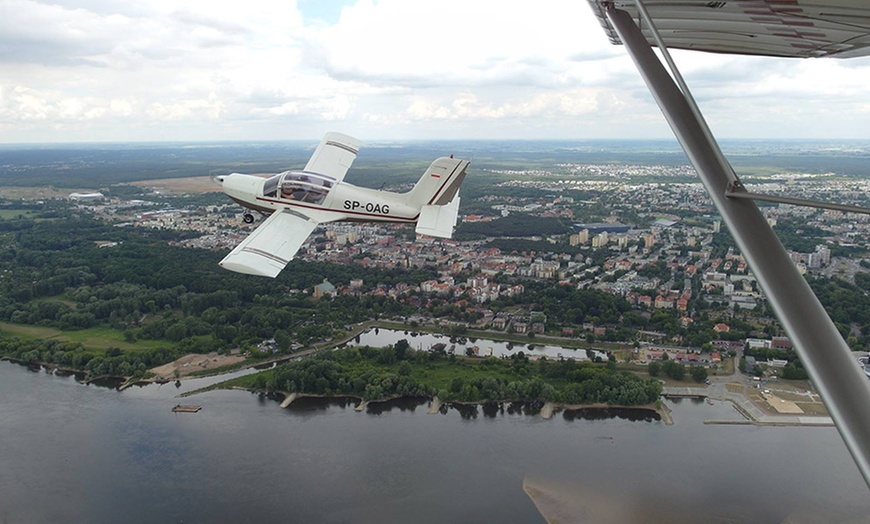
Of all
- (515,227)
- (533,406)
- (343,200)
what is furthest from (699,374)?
(515,227)

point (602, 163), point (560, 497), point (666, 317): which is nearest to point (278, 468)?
point (560, 497)

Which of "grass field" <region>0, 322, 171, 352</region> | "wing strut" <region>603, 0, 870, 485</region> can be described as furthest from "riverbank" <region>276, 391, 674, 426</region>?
"wing strut" <region>603, 0, 870, 485</region>

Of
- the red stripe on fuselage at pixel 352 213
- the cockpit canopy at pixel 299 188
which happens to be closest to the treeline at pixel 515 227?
the red stripe on fuselage at pixel 352 213

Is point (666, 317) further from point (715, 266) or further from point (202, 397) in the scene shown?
point (202, 397)

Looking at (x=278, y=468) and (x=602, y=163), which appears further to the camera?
(x=602, y=163)

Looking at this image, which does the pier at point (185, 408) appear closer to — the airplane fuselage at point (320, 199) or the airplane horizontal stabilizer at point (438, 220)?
the airplane fuselage at point (320, 199)

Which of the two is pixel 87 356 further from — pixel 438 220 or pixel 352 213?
pixel 438 220

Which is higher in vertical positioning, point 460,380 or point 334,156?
point 334,156
